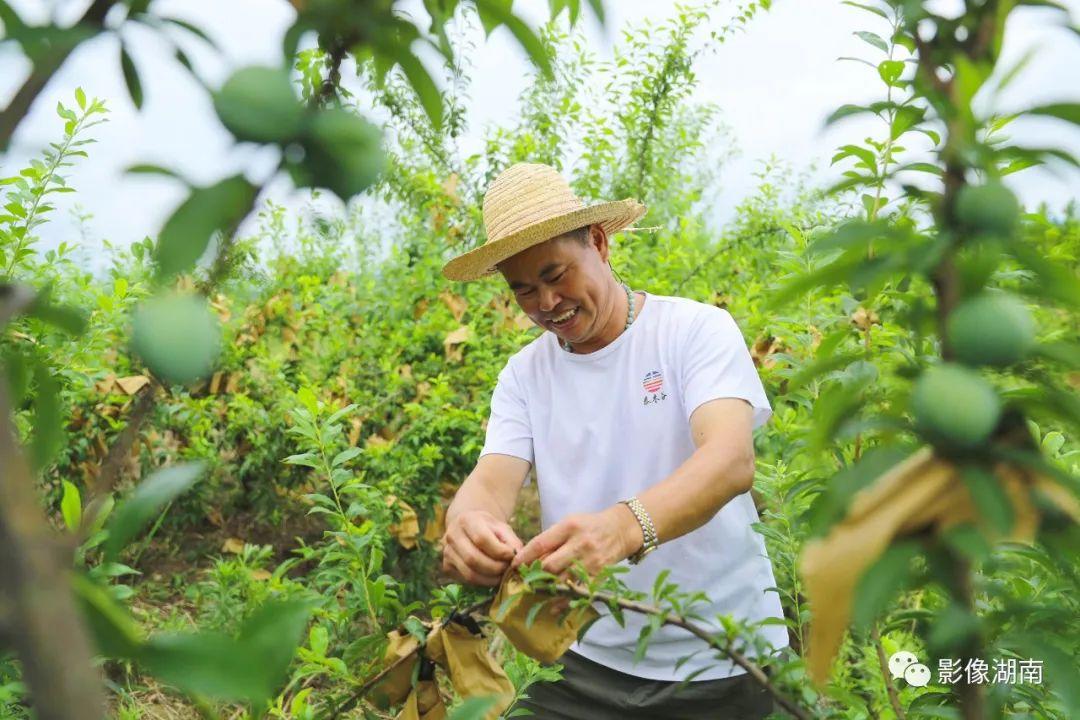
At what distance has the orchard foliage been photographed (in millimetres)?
531

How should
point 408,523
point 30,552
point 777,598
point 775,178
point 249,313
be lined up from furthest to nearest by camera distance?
1. point 775,178
2. point 249,313
3. point 408,523
4. point 777,598
5. point 30,552

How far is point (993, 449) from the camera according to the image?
24.3 inches

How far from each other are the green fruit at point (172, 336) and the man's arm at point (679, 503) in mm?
1020

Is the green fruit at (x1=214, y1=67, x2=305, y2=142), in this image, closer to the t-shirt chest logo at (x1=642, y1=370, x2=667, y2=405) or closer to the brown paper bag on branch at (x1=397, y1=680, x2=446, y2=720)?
the brown paper bag on branch at (x1=397, y1=680, x2=446, y2=720)

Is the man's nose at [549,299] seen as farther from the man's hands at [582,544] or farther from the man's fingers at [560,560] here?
the man's fingers at [560,560]

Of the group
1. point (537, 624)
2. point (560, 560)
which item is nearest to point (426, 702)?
point (537, 624)

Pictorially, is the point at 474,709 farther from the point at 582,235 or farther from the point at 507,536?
the point at 582,235

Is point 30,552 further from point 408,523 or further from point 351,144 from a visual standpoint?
point 408,523

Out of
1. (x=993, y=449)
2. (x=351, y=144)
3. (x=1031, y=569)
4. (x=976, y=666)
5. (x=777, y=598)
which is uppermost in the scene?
(x=351, y=144)

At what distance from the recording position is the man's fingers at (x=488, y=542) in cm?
168

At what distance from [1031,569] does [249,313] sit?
3040 mm

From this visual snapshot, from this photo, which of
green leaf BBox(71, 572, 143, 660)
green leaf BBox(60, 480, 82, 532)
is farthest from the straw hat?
green leaf BBox(71, 572, 143, 660)

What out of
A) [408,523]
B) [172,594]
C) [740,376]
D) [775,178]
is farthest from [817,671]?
[775,178]

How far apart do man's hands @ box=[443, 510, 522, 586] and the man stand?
14 cm
